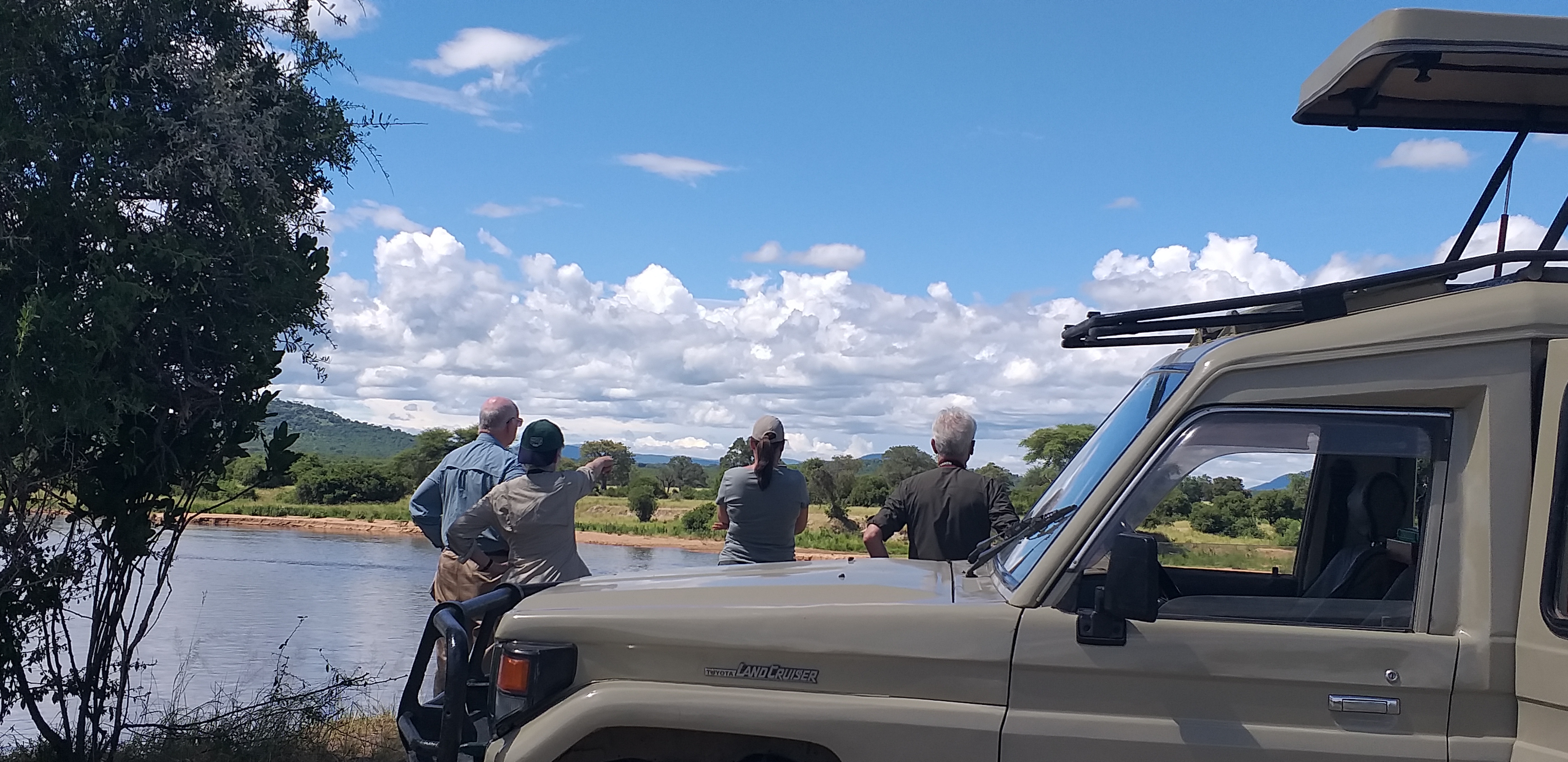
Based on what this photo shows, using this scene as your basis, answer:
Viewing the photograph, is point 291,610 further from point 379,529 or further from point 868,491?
point 379,529

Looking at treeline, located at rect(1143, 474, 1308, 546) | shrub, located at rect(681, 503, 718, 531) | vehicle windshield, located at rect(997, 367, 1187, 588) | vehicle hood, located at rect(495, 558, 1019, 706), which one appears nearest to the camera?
vehicle hood, located at rect(495, 558, 1019, 706)

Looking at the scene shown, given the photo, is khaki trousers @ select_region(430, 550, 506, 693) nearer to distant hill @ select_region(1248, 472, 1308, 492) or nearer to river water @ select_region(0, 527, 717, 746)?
river water @ select_region(0, 527, 717, 746)

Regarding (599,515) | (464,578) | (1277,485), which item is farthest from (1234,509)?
(599,515)

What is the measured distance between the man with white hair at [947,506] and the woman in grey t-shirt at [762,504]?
0.47m

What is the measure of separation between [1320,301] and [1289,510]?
2.56 ft

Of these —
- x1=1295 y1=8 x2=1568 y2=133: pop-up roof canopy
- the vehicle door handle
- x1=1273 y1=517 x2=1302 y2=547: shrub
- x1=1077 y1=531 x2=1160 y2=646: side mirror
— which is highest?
x1=1295 y1=8 x2=1568 y2=133: pop-up roof canopy

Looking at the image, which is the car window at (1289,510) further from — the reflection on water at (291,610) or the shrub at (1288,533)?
the reflection on water at (291,610)

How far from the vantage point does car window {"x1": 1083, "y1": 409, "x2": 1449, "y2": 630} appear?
3.38 meters

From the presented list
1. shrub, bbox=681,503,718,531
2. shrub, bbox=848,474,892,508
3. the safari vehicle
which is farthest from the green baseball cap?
shrub, bbox=681,503,718,531

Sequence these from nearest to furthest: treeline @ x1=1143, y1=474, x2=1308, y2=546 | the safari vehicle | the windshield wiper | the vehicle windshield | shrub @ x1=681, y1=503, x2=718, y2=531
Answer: the safari vehicle → treeline @ x1=1143, y1=474, x2=1308, y2=546 → the vehicle windshield → the windshield wiper → shrub @ x1=681, y1=503, x2=718, y2=531

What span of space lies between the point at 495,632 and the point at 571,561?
225 cm

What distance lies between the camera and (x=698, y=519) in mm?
38125

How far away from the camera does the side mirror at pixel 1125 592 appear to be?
10.3 ft

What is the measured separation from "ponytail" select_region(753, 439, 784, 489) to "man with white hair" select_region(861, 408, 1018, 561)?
0.61 meters
